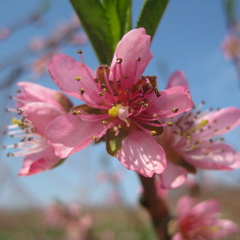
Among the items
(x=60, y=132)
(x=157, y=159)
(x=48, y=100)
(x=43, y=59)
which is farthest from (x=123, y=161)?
(x=43, y=59)

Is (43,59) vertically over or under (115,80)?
under

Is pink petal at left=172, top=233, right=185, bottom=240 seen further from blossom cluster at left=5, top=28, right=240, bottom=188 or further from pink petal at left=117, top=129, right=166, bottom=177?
pink petal at left=117, top=129, right=166, bottom=177

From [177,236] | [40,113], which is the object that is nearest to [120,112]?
[40,113]

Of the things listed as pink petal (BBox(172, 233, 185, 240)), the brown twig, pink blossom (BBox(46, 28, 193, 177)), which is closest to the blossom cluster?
pink blossom (BBox(46, 28, 193, 177))

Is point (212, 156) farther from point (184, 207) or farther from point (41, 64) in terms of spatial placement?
point (41, 64)

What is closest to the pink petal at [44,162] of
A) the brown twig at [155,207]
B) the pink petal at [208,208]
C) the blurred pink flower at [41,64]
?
the brown twig at [155,207]

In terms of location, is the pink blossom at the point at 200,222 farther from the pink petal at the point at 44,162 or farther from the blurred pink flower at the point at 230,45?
the blurred pink flower at the point at 230,45

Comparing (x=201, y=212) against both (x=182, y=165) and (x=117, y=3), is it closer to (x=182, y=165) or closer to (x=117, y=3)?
(x=182, y=165)
